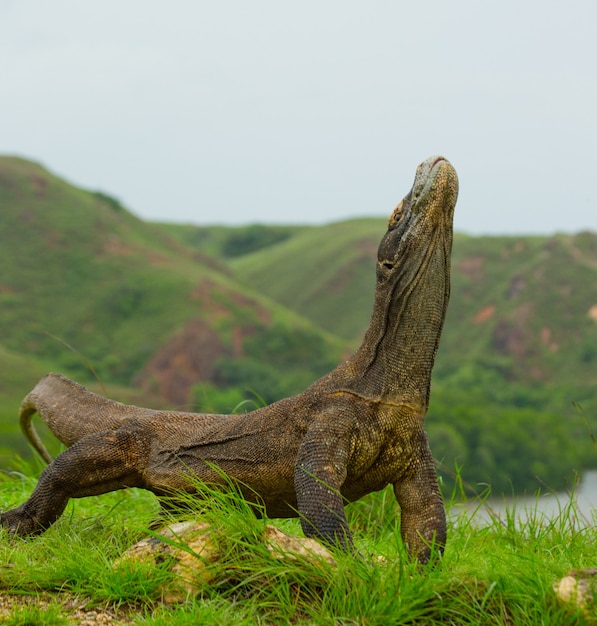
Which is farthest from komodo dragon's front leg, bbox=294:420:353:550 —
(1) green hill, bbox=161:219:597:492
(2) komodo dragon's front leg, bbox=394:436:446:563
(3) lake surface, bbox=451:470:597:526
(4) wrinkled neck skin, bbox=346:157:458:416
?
(1) green hill, bbox=161:219:597:492

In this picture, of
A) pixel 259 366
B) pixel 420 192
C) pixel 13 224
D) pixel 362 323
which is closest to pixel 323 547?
pixel 420 192

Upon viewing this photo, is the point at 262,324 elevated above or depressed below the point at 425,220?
below

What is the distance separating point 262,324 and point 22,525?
201ft

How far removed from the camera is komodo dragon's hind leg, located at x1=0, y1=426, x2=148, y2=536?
511 centimetres

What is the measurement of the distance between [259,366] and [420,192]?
56.0 meters

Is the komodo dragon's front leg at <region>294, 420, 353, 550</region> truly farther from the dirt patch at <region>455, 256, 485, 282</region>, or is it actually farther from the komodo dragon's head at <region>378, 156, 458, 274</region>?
the dirt patch at <region>455, 256, 485, 282</region>

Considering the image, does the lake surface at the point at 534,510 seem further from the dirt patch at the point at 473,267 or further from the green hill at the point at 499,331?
the dirt patch at the point at 473,267

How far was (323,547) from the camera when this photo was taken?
162 inches

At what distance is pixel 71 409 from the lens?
5707 millimetres

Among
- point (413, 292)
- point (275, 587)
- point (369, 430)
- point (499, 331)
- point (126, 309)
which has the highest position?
point (413, 292)

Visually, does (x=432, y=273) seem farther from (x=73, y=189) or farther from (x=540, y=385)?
(x=73, y=189)

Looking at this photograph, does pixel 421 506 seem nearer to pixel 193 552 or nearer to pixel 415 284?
pixel 415 284

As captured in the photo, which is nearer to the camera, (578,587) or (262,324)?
(578,587)

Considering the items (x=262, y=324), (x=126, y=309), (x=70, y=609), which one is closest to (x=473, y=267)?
(x=262, y=324)
